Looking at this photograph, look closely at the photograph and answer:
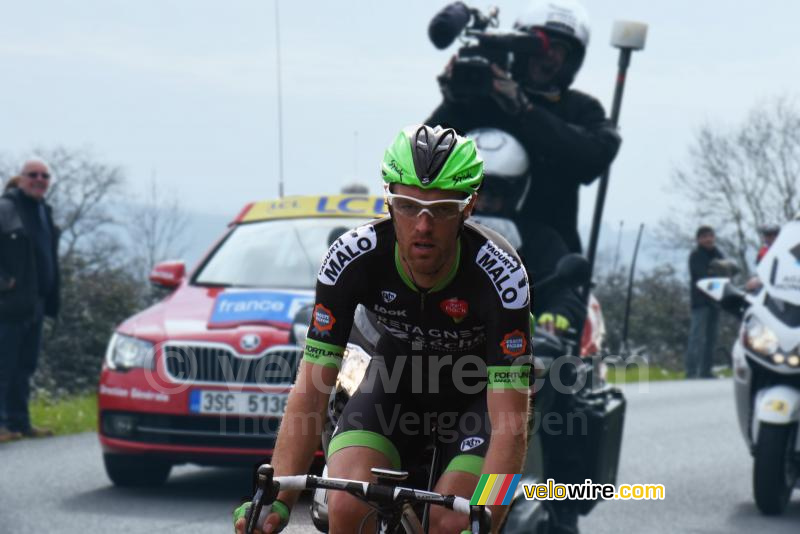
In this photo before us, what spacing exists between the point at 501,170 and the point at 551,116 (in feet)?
1.42

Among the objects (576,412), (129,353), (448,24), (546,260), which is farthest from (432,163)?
(129,353)

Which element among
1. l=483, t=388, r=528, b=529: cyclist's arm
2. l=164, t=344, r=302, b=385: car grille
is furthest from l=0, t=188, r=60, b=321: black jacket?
l=483, t=388, r=528, b=529: cyclist's arm

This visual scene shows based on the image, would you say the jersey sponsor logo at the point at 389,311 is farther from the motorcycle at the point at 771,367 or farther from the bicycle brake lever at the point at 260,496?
the motorcycle at the point at 771,367

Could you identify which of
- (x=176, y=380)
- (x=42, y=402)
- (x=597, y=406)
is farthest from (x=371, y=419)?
(x=42, y=402)

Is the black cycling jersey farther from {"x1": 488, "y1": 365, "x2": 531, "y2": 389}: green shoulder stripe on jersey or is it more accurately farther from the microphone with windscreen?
the microphone with windscreen

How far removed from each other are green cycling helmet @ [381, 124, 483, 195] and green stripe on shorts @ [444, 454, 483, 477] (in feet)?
2.54

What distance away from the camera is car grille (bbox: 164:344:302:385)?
29.6ft

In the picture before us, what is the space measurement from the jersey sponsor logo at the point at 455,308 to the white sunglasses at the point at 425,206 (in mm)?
375

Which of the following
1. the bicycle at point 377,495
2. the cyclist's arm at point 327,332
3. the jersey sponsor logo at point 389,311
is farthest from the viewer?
the jersey sponsor logo at point 389,311

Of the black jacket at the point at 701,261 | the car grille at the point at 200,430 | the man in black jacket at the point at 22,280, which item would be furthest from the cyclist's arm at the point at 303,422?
the black jacket at the point at 701,261

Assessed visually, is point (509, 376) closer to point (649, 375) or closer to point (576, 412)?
point (576, 412)

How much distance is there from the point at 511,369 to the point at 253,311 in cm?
525

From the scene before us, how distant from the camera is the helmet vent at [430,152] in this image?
4.09 metres

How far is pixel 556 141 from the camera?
8492mm
